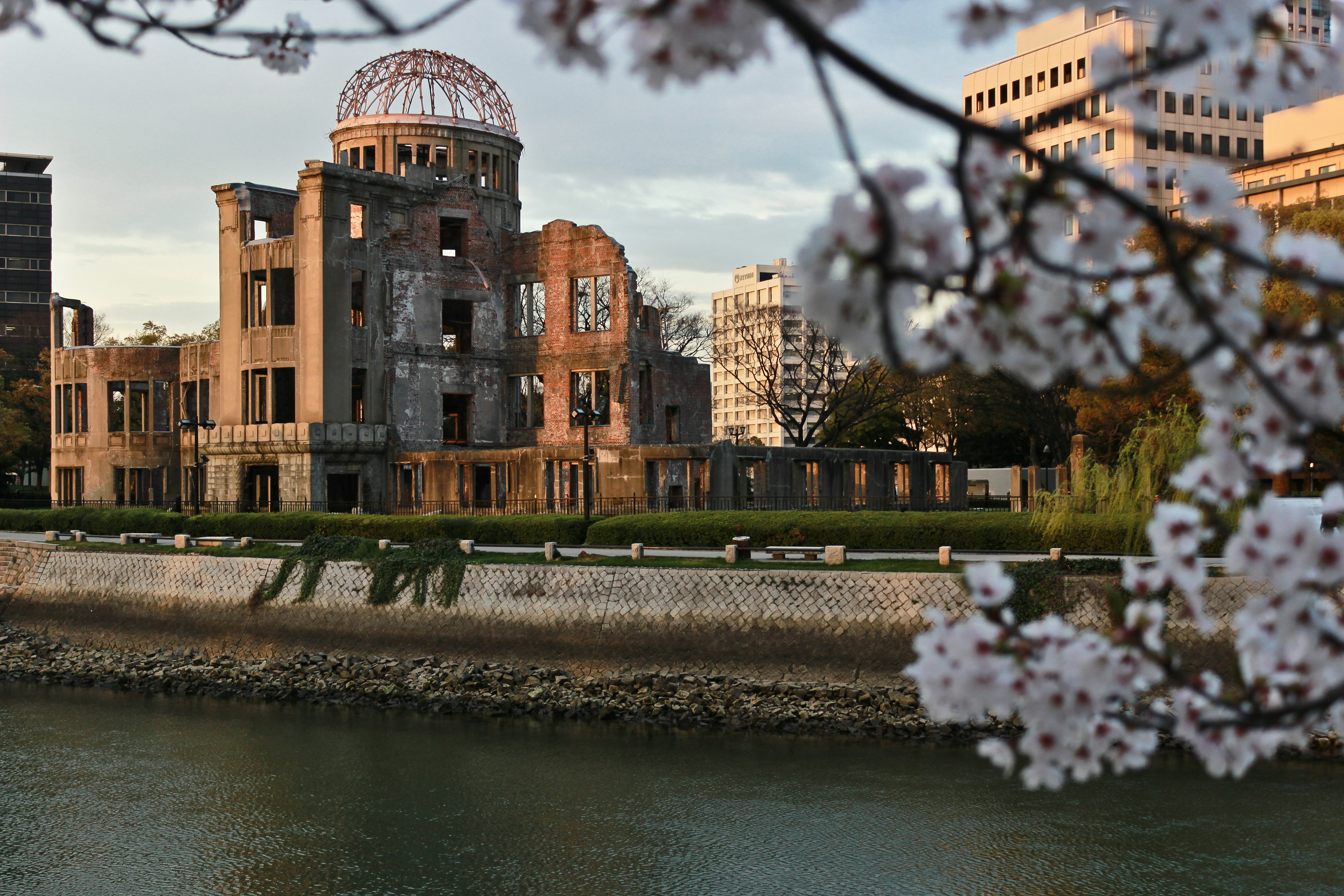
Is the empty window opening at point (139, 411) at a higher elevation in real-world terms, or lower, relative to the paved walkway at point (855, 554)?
higher

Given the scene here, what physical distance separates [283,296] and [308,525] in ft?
44.1

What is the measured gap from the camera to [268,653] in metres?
29.3

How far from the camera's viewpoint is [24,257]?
9506cm

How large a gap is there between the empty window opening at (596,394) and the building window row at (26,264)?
66.8m

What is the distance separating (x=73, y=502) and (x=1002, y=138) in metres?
55.9

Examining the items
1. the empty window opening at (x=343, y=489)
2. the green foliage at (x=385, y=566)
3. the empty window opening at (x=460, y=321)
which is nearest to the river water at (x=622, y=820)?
the green foliage at (x=385, y=566)

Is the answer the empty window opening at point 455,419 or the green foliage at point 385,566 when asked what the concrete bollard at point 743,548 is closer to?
the green foliage at point 385,566

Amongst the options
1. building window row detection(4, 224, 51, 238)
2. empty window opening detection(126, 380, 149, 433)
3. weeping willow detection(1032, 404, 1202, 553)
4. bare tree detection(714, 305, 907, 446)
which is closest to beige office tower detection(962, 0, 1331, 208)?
bare tree detection(714, 305, 907, 446)

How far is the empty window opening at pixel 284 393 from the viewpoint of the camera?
1743 inches

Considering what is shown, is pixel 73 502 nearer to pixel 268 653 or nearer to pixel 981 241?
pixel 268 653

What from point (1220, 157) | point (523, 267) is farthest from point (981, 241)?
point (523, 267)

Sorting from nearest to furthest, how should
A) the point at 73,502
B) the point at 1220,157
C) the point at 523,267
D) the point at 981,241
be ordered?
1. the point at 981,241
2. the point at 1220,157
3. the point at 523,267
4. the point at 73,502

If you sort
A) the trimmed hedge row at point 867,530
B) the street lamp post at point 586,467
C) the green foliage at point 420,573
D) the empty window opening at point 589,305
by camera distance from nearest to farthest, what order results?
the trimmed hedge row at point 867,530
the green foliage at point 420,573
the street lamp post at point 586,467
the empty window opening at point 589,305

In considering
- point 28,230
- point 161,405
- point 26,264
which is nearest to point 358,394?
point 161,405
